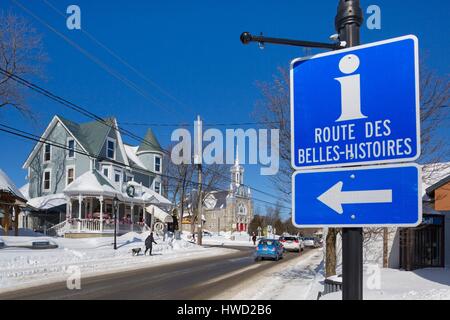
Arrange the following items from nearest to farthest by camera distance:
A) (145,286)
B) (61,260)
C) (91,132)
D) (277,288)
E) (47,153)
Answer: (277,288) < (145,286) < (61,260) < (47,153) < (91,132)

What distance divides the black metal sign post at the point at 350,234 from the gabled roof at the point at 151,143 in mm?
45210

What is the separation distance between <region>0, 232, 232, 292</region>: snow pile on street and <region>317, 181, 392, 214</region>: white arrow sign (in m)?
13.7

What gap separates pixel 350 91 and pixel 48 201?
40392mm

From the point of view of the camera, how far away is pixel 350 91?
216 centimetres

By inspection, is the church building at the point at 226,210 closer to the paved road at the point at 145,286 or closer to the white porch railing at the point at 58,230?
the white porch railing at the point at 58,230

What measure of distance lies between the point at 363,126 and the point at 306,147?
0.33 m

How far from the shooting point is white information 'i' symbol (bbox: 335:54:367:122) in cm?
212

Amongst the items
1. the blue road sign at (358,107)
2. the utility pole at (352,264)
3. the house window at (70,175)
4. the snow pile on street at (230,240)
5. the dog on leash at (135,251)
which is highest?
the house window at (70,175)

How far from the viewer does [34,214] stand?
3991cm

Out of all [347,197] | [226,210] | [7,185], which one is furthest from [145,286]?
[226,210]

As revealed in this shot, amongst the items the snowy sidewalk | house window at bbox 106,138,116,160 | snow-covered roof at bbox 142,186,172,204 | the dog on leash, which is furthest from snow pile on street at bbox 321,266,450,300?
house window at bbox 106,138,116,160

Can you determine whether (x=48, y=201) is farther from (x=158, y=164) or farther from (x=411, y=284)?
(x=411, y=284)

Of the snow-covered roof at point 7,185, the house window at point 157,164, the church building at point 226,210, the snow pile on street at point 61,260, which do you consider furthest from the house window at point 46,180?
the church building at point 226,210

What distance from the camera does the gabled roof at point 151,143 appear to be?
48.3m
